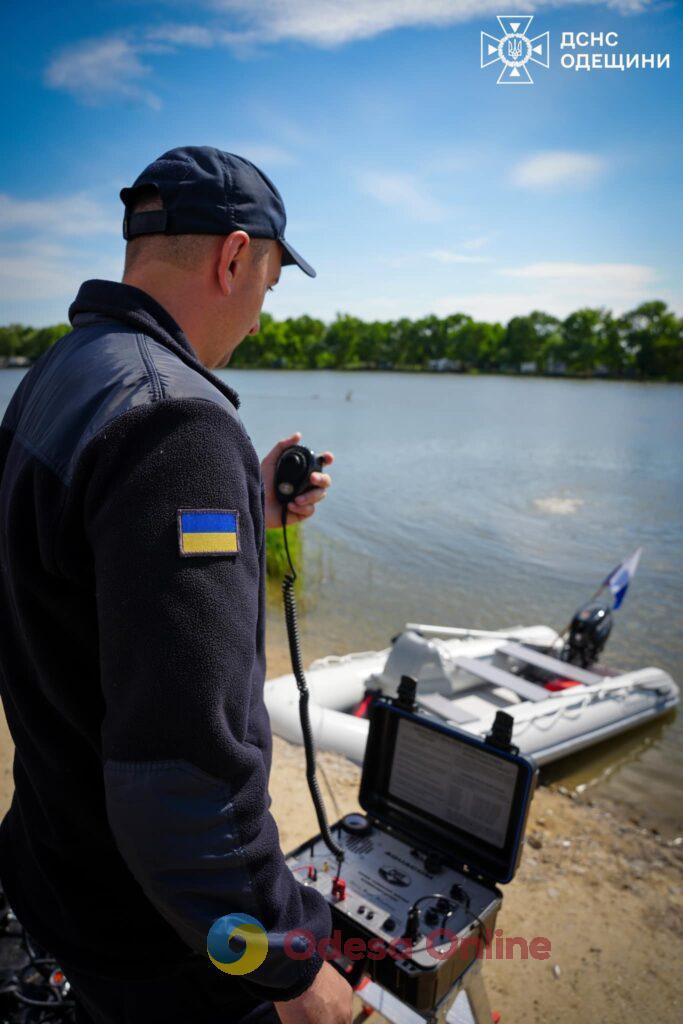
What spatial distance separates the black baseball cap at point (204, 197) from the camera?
1225 mm

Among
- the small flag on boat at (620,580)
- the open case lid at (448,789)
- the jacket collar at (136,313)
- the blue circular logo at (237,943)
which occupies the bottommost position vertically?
the small flag on boat at (620,580)

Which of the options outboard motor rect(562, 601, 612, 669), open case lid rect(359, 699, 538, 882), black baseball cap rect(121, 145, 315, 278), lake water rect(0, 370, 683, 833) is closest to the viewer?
black baseball cap rect(121, 145, 315, 278)

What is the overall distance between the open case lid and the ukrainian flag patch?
47.0 inches

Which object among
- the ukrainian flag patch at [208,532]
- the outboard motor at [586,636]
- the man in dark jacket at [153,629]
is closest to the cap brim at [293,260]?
the man in dark jacket at [153,629]

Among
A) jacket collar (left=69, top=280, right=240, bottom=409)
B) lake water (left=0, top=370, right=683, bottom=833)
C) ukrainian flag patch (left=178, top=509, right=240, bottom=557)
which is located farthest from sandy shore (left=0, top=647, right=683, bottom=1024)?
jacket collar (left=69, top=280, right=240, bottom=409)

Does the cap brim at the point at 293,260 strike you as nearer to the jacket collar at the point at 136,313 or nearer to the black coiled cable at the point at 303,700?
the jacket collar at the point at 136,313

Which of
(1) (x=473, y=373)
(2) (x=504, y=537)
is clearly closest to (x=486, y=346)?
(1) (x=473, y=373)

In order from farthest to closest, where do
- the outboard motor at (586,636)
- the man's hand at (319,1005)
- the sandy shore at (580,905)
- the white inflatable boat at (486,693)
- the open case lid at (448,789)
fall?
the outboard motor at (586,636), the white inflatable boat at (486,693), the sandy shore at (580,905), the open case lid at (448,789), the man's hand at (319,1005)

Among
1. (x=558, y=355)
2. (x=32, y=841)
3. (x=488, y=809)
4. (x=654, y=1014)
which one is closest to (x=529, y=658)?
(x=654, y=1014)

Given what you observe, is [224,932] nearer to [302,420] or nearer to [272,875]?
[272,875]

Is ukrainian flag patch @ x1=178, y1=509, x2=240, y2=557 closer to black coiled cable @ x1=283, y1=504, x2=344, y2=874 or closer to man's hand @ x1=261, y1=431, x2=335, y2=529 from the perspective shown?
man's hand @ x1=261, y1=431, x2=335, y2=529

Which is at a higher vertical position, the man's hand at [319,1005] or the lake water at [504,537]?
the man's hand at [319,1005]

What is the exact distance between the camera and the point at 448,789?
6.40ft

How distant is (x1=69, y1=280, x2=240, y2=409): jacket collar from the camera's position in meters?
1.13
